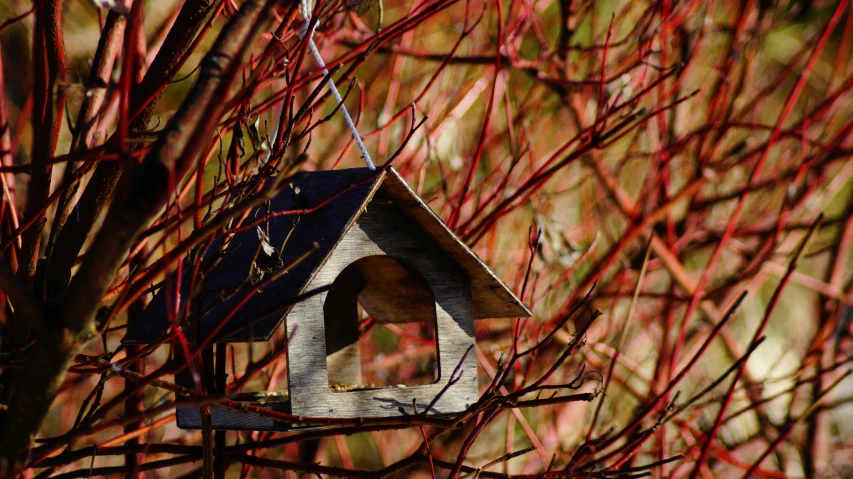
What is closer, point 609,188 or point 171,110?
point 609,188

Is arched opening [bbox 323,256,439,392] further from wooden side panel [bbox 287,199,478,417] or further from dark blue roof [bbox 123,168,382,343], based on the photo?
dark blue roof [bbox 123,168,382,343]

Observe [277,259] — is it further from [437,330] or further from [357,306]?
[357,306]

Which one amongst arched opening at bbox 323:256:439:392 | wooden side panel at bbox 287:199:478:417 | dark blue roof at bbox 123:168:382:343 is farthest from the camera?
arched opening at bbox 323:256:439:392

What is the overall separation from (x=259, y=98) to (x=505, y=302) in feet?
11.3

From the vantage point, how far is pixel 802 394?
4375 millimetres

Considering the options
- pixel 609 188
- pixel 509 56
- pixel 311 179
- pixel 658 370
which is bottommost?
pixel 658 370

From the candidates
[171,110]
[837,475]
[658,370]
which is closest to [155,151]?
[658,370]

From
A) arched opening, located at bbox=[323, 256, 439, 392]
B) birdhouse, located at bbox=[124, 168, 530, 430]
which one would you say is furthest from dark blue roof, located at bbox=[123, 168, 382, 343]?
arched opening, located at bbox=[323, 256, 439, 392]

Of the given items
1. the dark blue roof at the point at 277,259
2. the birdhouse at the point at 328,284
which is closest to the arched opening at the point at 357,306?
the birdhouse at the point at 328,284

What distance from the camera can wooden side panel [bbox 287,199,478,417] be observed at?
1.75 metres

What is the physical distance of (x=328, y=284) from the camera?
5.18 feet

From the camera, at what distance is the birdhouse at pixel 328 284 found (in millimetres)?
1642

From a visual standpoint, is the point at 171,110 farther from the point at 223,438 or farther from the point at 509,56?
the point at 223,438

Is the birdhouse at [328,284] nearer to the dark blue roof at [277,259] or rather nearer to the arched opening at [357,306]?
the dark blue roof at [277,259]
